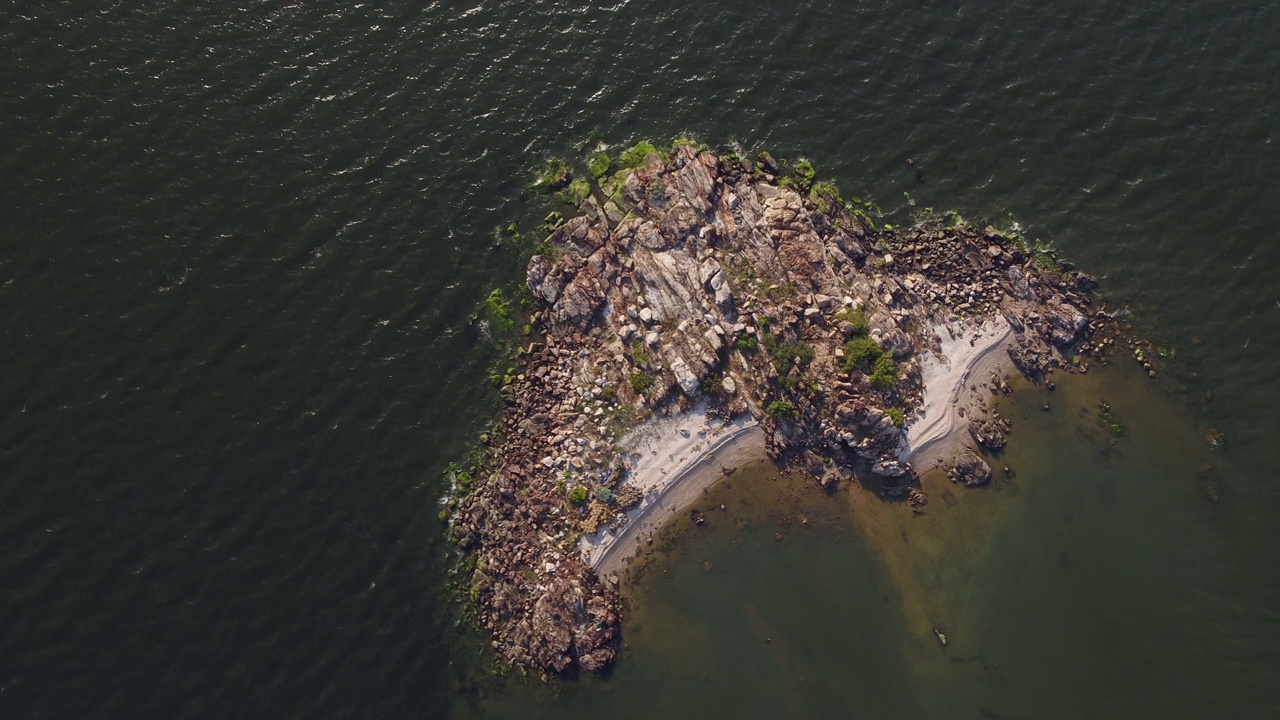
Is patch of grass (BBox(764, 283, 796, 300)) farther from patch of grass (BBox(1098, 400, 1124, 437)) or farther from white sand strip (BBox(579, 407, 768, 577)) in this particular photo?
patch of grass (BBox(1098, 400, 1124, 437))

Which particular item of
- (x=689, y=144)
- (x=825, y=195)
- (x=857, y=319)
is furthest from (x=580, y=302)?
(x=825, y=195)

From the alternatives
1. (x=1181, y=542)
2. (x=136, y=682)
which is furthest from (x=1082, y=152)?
(x=136, y=682)

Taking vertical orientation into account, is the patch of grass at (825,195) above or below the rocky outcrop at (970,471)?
above

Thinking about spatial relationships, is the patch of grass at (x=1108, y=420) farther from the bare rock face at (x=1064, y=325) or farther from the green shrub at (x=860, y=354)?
the green shrub at (x=860, y=354)

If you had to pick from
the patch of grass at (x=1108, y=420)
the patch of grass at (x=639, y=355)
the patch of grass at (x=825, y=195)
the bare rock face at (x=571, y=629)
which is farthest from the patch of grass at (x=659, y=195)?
the patch of grass at (x=1108, y=420)

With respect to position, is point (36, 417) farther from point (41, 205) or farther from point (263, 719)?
point (263, 719)

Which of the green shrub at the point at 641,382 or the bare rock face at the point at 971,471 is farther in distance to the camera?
the green shrub at the point at 641,382

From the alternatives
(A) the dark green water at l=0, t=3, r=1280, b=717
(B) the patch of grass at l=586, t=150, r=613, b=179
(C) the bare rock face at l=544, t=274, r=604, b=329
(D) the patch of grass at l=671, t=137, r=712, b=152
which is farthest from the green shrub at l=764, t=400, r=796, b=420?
(B) the patch of grass at l=586, t=150, r=613, b=179
